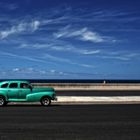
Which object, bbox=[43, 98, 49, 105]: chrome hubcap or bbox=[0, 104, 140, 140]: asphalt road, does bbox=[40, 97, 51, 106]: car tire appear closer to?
bbox=[43, 98, 49, 105]: chrome hubcap

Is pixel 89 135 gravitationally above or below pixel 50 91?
below

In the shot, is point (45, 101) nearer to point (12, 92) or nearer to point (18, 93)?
point (18, 93)

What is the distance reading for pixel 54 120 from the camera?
16312mm

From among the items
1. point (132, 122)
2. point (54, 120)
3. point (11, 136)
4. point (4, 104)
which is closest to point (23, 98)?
point (4, 104)

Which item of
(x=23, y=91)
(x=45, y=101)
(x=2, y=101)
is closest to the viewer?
(x=2, y=101)

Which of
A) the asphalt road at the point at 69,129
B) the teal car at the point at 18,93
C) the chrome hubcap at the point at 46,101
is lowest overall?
the asphalt road at the point at 69,129

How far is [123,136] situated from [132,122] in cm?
397

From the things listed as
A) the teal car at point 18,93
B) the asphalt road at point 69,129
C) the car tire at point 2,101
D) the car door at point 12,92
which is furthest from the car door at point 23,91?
the asphalt road at point 69,129

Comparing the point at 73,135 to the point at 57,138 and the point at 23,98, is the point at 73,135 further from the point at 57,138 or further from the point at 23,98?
the point at 23,98

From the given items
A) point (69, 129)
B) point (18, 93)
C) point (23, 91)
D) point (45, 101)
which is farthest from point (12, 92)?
point (69, 129)

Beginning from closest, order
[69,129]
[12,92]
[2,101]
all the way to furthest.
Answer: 1. [69,129]
2. [2,101]
3. [12,92]

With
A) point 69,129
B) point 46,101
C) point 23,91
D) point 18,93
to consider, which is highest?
point 23,91

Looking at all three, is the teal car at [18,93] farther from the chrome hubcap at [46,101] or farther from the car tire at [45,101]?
the chrome hubcap at [46,101]

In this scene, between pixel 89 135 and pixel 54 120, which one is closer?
pixel 89 135
